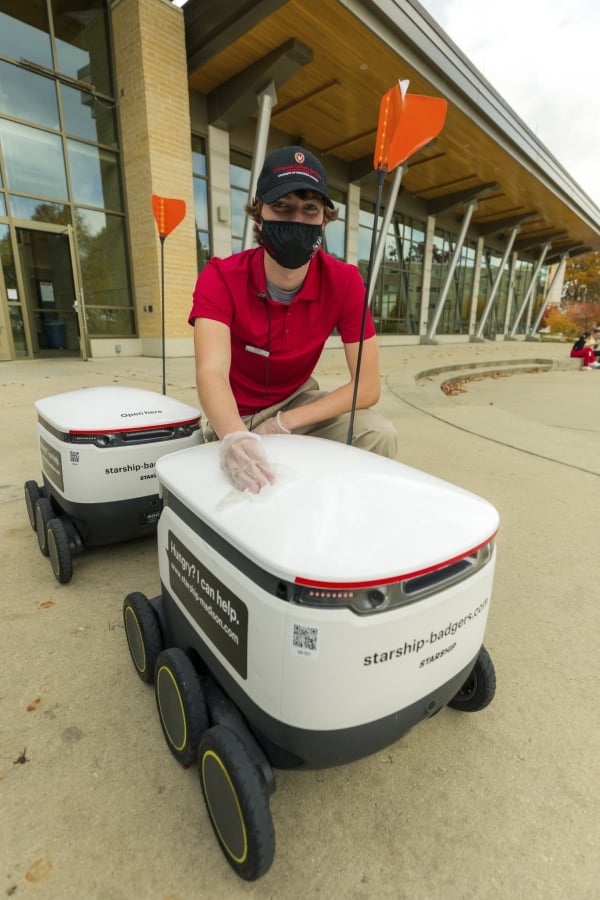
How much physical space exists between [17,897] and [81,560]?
4.06 feet

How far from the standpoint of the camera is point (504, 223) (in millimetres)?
20891

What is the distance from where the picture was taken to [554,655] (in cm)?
146

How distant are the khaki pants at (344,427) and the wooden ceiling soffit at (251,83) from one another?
912 centimetres

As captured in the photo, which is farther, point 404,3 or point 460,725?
point 404,3

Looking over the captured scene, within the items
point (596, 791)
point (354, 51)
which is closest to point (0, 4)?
point (354, 51)

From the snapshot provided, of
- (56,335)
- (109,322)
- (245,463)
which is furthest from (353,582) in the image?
(56,335)

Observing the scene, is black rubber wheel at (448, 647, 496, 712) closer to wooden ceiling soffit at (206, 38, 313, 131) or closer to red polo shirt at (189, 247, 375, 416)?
red polo shirt at (189, 247, 375, 416)

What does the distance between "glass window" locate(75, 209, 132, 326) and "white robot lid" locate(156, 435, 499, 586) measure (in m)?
9.56

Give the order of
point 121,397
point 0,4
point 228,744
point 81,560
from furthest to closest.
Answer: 1. point 0,4
2. point 81,560
3. point 121,397
4. point 228,744

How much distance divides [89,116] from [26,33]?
1368 millimetres

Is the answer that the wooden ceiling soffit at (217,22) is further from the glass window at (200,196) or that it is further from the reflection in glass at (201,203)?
the reflection in glass at (201,203)

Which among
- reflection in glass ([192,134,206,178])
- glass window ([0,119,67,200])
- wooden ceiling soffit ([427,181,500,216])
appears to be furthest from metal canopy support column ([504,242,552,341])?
glass window ([0,119,67,200])

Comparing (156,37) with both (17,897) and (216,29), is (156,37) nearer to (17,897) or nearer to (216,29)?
(216,29)

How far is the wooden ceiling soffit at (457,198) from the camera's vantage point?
1614 centimetres
